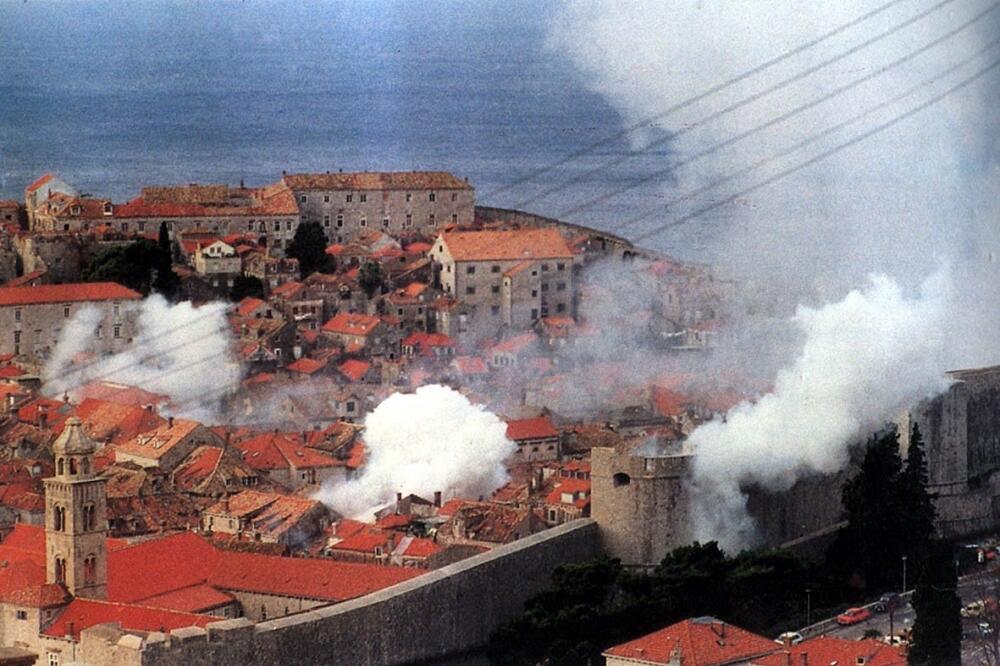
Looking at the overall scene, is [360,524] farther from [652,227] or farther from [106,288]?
[652,227]

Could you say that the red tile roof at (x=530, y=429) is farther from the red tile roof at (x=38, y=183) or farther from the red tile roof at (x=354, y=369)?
the red tile roof at (x=38, y=183)

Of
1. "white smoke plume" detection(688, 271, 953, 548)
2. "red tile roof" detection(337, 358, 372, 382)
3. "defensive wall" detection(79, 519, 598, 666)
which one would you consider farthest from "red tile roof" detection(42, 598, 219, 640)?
"red tile roof" detection(337, 358, 372, 382)

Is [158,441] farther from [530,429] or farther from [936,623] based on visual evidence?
[936,623]

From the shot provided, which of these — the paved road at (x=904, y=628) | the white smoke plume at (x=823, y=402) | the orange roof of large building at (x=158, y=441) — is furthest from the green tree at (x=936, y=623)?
the orange roof of large building at (x=158, y=441)

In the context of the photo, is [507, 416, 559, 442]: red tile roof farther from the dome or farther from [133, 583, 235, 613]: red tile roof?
the dome

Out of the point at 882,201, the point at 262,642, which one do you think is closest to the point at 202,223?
the point at 882,201
